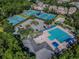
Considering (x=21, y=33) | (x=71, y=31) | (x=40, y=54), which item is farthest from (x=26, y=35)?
(x=71, y=31)

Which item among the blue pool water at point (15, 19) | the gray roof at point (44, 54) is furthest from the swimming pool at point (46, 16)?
the gray roof at point (44, 54)

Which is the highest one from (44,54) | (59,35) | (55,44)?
(59,35)

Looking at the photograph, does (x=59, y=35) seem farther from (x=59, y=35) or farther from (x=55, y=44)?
(x=55, y=44)

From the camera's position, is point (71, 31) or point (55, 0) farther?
point (55, 0)

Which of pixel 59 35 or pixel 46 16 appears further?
pixel 46 16

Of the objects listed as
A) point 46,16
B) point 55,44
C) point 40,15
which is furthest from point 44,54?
point 40,15

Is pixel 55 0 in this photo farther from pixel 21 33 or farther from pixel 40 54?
pixel 40 54

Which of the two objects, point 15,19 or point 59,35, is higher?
point 15,19

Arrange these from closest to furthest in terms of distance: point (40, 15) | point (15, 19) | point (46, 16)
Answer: point (15, 19)
point (46, 16)
point (40, 15)

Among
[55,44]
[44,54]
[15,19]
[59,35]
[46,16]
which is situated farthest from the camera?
[46,16]
